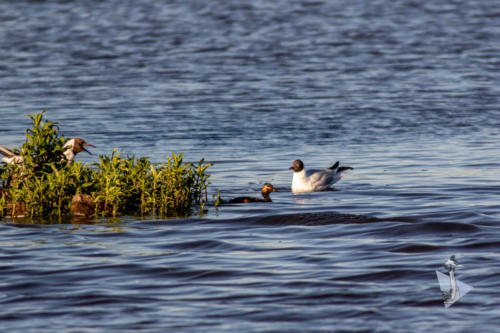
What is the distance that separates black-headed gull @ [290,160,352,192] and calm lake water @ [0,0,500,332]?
0.80ft

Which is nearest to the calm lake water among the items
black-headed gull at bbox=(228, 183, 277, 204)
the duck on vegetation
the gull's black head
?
black-headed gull at bbox=(228, 183, 277, 204)

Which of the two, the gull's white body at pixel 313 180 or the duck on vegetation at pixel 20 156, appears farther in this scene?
the gull's white body at pixel 313 180

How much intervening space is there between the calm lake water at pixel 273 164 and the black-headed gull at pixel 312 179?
244 millimetres

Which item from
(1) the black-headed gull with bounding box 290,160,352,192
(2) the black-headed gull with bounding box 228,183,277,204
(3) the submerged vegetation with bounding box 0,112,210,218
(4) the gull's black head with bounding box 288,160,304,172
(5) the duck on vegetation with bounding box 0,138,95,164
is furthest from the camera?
(4) the gull's black head with bounding box 288,160,304,172

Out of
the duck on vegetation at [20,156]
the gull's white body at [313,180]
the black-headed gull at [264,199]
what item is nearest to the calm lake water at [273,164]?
the gull's white body at [313,180]

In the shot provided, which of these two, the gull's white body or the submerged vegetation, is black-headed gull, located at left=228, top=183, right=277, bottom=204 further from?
the submerged vegetation

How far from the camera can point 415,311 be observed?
968cm

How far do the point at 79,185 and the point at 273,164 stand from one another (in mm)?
→ 6234

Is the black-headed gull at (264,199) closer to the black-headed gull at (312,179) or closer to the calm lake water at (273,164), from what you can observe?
the calm lake water at (273,164)

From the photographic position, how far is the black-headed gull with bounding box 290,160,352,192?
1744 cm

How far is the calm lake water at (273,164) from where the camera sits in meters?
10.0

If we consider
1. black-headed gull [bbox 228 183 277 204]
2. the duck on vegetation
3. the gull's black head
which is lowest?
black-headed gull [bbox 228 183 277 204]

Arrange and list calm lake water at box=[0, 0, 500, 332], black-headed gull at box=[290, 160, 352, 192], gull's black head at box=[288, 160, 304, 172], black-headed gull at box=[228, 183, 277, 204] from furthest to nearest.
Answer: gull's black head at box=[288, 160, 304, 172], black-headed gull at box=[290, 160, 352, 192], black-headed gull at box=[228, 183, 277, 204], calm lake water at box=[0, 0, 500, 332]

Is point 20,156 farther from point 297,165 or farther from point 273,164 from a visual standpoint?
point 273,164
